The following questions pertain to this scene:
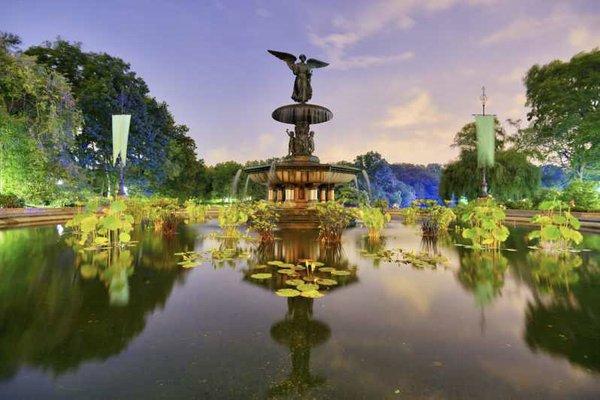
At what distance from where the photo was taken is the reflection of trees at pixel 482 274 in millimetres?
4402

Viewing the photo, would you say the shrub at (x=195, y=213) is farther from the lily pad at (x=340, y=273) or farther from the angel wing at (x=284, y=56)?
the lily pad at (x=340, y=273)

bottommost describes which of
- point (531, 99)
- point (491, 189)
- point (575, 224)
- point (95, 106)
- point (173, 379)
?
point (173, 379)

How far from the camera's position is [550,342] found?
2.84m

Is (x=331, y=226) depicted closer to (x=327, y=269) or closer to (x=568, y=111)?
(x=327, y=269)

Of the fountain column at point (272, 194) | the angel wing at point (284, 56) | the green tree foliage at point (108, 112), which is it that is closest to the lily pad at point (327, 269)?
the fountain column at point (272, 194)

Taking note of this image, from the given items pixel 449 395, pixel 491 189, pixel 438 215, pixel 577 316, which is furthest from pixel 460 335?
pixel 491 189

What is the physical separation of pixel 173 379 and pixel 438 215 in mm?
10958

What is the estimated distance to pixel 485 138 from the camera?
20.3 metres

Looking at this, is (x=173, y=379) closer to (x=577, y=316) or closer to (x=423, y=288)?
(x=423, y=288)

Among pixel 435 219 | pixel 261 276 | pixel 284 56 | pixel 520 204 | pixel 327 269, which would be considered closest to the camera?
pixel 261 276

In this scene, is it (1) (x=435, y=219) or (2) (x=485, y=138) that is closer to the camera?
(1) (x=435, y=219)

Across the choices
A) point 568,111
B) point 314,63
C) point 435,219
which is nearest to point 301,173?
point 435,219

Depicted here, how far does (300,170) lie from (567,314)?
36.3 feet

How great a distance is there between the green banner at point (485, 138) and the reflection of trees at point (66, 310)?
20.2 metres
